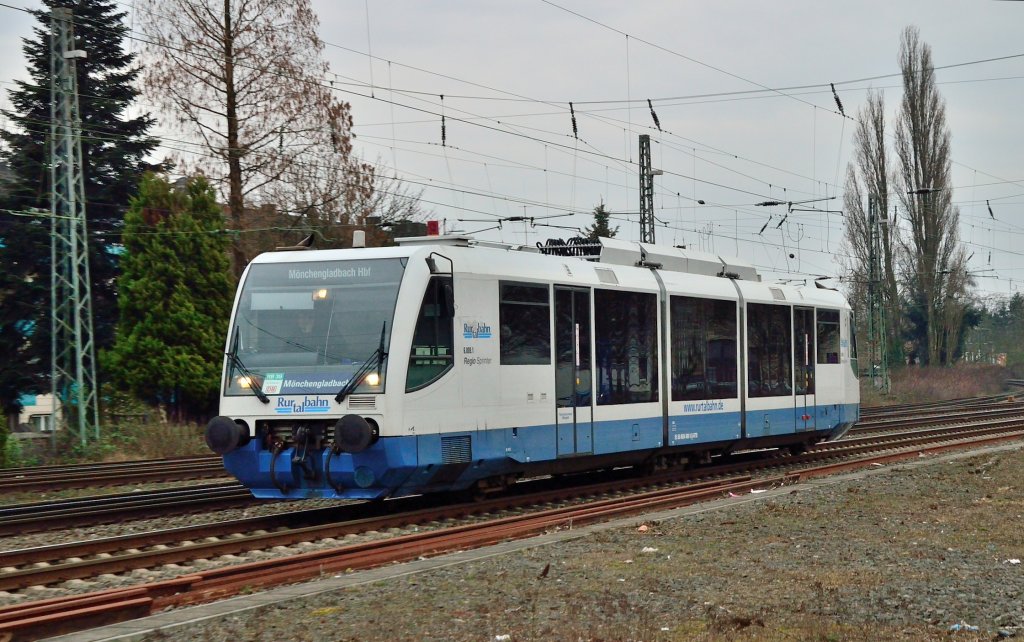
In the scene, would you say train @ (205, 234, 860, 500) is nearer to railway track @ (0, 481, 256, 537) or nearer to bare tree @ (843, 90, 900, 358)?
railway track @ (0, 481, 256, 537)

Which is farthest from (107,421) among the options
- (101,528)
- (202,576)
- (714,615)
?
(714,615)

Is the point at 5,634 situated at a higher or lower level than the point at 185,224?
lower

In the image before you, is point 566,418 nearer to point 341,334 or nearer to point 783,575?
point 341,334

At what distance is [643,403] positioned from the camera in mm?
17859

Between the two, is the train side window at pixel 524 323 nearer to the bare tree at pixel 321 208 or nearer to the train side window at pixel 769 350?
the train side window at pixel 769 350

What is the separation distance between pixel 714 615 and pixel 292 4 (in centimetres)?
2905

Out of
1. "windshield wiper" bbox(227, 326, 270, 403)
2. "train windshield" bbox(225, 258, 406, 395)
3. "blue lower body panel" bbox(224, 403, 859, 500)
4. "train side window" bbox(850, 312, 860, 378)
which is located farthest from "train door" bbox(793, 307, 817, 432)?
"windshield wiper" bbox(227, 326, 270, 403)

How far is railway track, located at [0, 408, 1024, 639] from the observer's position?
852 cm

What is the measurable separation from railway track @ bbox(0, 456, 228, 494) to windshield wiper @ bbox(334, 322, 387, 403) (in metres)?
7.61

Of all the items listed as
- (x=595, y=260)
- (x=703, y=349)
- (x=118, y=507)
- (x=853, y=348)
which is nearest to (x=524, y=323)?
(x=595, y=260)

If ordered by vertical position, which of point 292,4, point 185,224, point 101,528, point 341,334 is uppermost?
point 292,4

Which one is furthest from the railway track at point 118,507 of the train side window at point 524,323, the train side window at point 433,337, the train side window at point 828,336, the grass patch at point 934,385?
the grass patch at point 934,385

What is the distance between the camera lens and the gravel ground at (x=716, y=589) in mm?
7555

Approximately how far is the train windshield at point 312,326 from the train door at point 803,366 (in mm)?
10520
